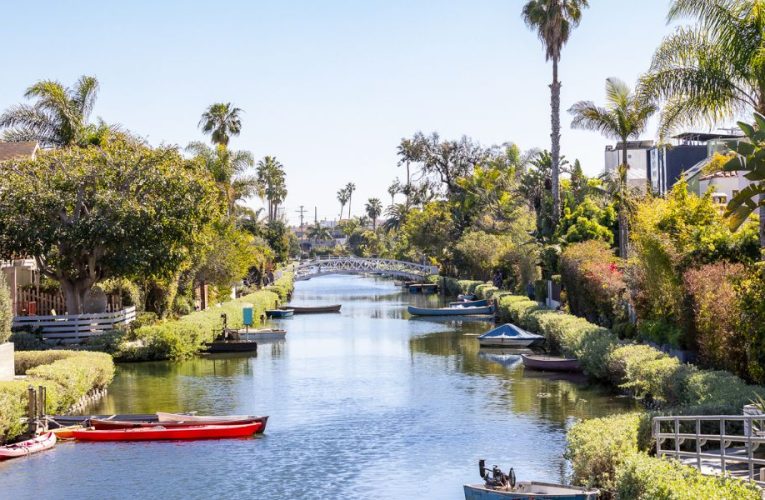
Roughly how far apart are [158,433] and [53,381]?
4.35 metres

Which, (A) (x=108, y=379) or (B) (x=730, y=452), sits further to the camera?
(A) (x=108, y=379)

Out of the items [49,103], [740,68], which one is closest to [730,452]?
[740,68]

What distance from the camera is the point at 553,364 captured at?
134ft

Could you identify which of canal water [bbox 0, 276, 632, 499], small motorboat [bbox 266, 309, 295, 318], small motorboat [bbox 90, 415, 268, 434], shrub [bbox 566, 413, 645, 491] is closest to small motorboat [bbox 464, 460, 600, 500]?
shrub [bbox 566, 413, 645, 491]

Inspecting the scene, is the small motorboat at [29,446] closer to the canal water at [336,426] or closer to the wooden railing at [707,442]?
the canal water at [336,426]

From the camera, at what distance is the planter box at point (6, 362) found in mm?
30266

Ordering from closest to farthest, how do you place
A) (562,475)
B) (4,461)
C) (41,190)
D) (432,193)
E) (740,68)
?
(562,475)
(4,461)
(740,68)
(41,190)
(432,193)

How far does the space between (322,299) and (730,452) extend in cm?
8494

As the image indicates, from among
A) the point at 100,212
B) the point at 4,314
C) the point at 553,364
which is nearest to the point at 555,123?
the point at 553,364

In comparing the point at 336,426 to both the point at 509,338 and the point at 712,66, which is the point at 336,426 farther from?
the point at 509,338

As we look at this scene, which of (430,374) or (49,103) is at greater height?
(49,103)

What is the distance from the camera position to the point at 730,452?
19594 mm

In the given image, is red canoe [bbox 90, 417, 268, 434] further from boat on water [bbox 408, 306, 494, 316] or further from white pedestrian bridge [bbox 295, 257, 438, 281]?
white pedestrian bridge [bbox 295, 257, 438, 281]

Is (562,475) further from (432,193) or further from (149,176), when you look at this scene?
(432,193)
